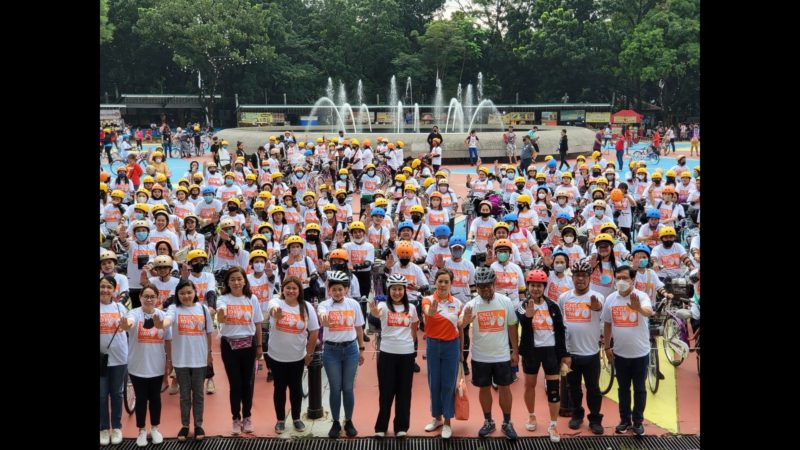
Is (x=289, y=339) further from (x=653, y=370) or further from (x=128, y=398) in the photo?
(x=653, y=370)

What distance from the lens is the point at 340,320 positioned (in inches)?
289

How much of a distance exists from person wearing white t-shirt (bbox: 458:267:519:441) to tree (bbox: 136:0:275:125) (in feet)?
153

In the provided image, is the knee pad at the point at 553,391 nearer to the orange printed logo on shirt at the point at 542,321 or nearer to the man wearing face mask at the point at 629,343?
the orange printed logo on shirt at the point at 542,321

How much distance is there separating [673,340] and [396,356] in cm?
364

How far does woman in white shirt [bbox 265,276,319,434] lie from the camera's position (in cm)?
735

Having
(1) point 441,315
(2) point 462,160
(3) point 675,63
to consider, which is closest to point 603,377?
(1) point 441,315

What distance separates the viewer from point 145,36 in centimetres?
5319

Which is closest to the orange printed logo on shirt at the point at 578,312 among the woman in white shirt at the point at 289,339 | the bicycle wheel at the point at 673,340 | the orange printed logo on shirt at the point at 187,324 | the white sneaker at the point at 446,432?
the white sneaker at the point at 446,432

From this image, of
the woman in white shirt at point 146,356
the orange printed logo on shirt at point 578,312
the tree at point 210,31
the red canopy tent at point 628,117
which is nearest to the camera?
the woman in white shirt at point 146,356

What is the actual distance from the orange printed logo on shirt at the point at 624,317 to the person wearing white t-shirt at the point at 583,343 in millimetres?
171

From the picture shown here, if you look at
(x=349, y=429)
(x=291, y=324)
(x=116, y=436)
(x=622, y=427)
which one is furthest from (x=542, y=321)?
(x=116, y=436)

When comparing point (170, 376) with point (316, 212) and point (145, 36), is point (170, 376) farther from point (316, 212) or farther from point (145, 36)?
point (145, 36)

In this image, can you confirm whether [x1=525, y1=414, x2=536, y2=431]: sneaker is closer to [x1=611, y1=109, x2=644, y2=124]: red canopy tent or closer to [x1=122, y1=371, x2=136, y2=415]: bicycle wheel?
[x1=122, y1=371, x2=136, y2=415]: bicycle wheel

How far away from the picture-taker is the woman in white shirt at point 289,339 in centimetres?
735
